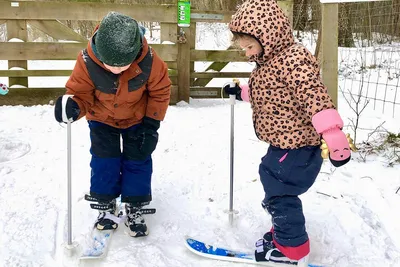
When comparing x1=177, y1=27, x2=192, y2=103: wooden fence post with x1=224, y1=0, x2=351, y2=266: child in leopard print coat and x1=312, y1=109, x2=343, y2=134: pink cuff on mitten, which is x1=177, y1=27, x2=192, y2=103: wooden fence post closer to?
x1=224, y1=0, x2=351, y2=266: child in leopard print coat

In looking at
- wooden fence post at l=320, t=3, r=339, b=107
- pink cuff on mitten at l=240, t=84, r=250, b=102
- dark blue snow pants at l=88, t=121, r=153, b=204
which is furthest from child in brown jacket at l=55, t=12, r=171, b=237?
wooden fence post at l=320, t=3, r=339, b=107

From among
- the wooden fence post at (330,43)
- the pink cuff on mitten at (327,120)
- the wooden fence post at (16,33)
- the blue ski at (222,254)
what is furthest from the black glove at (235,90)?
the wooden fence post at (16,33)

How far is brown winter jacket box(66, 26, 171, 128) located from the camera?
8.09 ft

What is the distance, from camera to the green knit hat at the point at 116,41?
2.21 meters

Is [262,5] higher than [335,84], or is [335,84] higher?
[262,5]

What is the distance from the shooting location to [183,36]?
6141mm

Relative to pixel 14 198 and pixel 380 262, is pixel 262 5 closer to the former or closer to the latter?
pixel 380 262

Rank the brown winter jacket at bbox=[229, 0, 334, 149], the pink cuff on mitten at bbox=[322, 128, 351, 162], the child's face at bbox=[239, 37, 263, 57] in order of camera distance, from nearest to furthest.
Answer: the pink cuff on mitten at bbox=[322, 128, 351, 162], the brown winter jacket at bbox=[229, 0, 334, 149], the child's face at bbox=[239, 37, 263, 57]

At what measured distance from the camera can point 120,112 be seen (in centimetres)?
261

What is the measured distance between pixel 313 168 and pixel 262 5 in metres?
0.90

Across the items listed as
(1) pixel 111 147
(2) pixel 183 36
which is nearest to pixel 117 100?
(1) pixel 111 147

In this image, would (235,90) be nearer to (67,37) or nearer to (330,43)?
(330,43)

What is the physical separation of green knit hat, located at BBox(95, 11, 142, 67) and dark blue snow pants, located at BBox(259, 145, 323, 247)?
0.96 meters

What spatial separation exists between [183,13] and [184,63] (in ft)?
2.43
